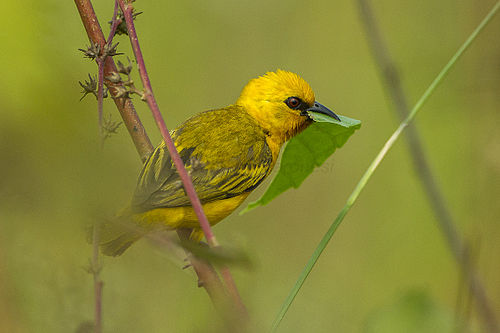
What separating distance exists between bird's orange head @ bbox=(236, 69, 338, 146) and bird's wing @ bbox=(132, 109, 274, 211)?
0.39 m

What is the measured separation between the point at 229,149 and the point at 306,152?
58.2 inches

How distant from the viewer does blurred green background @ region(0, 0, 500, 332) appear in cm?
94

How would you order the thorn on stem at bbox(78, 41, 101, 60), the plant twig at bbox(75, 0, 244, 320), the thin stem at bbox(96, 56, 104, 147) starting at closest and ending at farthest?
the thin stem at bbox(96, 56, 104, 147), the plant twig at bbox(75, 0, 244, 320), the thorn on stem at bbox(78, 41, 101, 60)

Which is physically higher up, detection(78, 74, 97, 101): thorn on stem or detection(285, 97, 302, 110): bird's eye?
detection(78, 74, 97, 101): thorn on stem

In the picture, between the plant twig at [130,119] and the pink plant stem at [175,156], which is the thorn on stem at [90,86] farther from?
the pink plant stem at [175,156]

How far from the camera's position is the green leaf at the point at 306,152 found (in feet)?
4.62

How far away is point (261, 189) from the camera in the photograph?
4160 millimetres

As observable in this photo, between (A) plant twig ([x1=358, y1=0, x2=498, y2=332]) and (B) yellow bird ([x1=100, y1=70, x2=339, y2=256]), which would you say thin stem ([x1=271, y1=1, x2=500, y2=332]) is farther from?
(B) yellow bird ([x1=100, y1=70, x2=339, y2=256])

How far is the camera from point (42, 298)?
5.04 feet

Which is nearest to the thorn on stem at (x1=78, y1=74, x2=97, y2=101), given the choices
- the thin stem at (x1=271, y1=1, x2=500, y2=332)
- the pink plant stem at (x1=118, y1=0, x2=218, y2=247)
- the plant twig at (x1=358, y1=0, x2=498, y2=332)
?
the pink plant stem at (x1=118, y1=0, x2=218, y2=247)

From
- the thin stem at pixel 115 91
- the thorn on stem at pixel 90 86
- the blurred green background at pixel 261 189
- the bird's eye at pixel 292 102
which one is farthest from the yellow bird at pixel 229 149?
the thorn on stem at pixel 90 86

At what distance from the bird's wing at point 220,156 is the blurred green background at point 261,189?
28 cm

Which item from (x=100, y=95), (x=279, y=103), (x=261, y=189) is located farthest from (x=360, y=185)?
(x=261, y=189)

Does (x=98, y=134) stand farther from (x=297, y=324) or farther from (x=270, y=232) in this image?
(x=270, y=232)
